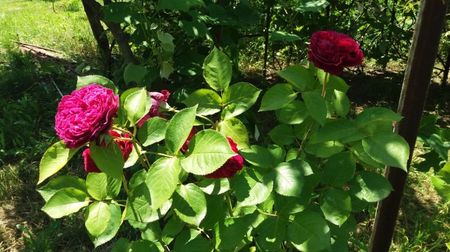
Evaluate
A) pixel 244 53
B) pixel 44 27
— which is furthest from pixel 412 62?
pixel 44 27

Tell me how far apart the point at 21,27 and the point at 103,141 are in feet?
18.7

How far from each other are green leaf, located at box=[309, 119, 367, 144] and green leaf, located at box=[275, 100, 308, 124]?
0.08m

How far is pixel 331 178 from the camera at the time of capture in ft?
3.56

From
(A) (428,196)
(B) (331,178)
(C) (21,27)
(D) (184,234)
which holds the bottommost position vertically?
(C) (21,27)

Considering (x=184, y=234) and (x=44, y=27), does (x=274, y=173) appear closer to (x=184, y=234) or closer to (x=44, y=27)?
(x=184, y=234)

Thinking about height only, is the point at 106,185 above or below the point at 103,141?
below

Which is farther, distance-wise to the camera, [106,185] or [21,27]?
[21,27]

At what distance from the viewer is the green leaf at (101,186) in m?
1.02

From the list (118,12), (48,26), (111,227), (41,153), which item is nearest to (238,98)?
(111,227)

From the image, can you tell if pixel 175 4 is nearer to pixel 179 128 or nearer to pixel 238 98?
pixel 238 98

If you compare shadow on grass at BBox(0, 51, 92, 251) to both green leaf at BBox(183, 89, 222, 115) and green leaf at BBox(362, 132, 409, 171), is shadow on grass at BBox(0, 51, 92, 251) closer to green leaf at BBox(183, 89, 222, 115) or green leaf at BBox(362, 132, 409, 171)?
green leaf at BBox(183, 89, 222, 115)

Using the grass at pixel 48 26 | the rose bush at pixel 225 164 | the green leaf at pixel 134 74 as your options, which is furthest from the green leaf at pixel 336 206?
the grass at pixel 48 26

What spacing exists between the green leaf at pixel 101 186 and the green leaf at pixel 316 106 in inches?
17.8

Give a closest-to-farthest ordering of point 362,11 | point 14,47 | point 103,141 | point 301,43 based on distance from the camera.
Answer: point 103,141, point 301,43, point 362,11, point 14,47
